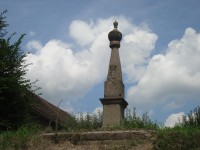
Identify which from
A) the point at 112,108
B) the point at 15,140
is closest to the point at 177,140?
the point at 15,140

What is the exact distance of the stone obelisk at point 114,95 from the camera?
12516 millimetres

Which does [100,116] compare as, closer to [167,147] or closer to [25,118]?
[25,118]

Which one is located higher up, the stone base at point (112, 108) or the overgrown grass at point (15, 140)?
the stone base at point (112, 108)

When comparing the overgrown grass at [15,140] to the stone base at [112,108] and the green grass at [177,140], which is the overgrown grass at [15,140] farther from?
the stone base at [112,108]

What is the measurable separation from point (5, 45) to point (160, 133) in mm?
7393

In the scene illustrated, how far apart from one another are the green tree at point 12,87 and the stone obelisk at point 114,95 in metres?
2.95

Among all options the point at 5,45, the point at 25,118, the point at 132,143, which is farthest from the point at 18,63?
the point at 132,143

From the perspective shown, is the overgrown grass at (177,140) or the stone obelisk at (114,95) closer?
the overgrown grass at (177,140)

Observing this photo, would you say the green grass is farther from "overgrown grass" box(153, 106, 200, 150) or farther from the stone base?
the stone base

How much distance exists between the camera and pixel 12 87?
1284 cm

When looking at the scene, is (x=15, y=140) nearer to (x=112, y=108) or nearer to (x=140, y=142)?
(x=140, y=142)

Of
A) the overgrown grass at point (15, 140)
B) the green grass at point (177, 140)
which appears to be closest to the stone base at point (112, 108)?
the overgrown grass at point (15, 140)

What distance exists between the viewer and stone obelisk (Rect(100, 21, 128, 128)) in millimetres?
12516

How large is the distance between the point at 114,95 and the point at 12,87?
11.3ft
